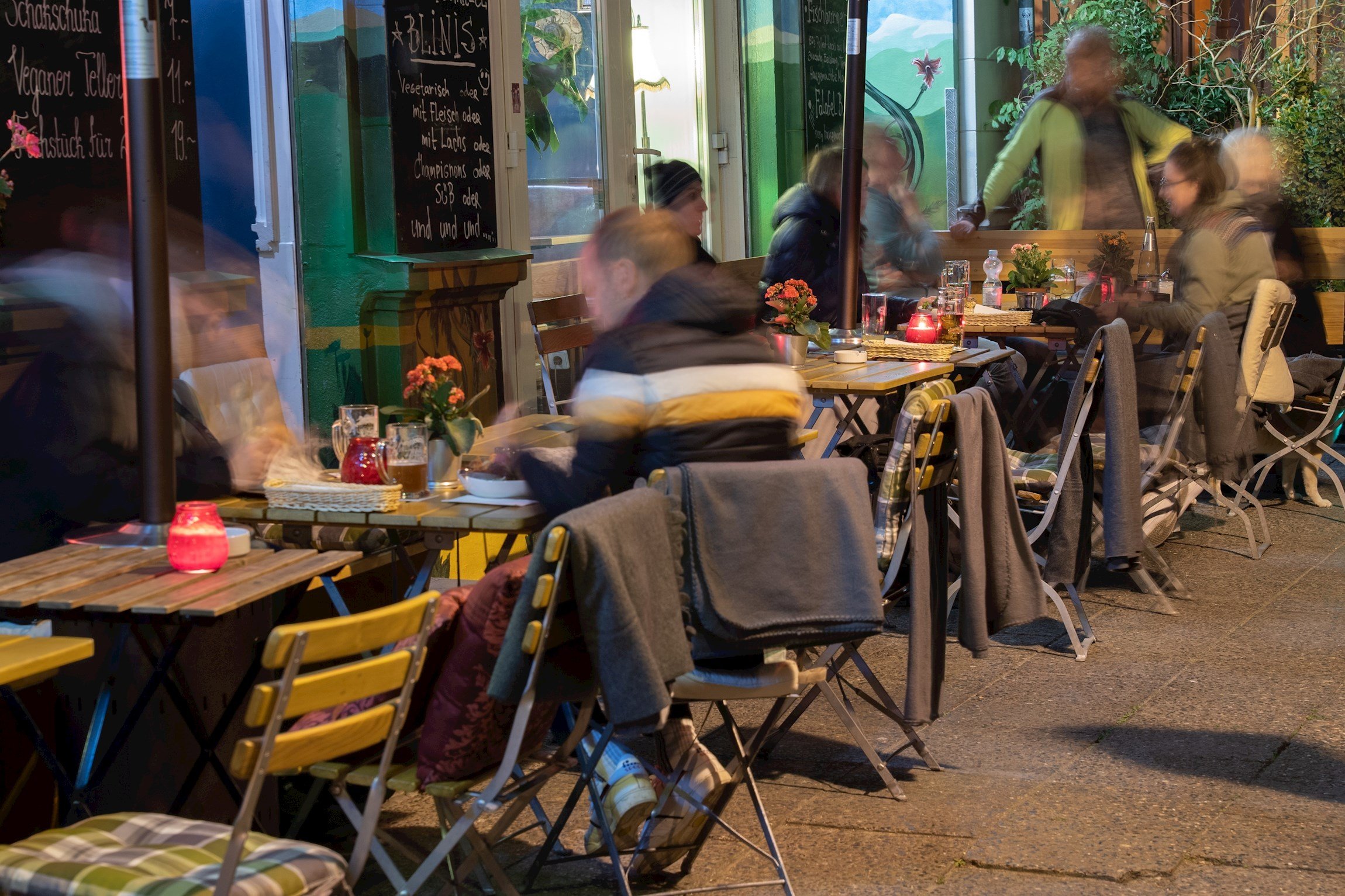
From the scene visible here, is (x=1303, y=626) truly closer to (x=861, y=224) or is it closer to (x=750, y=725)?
(x=750, y=725)

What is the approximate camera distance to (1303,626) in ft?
17.4

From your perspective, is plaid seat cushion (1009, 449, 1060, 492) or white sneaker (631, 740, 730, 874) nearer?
white sneaker (631, 740, 730, 874)

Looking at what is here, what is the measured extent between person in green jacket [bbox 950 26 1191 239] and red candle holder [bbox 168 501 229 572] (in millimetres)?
6317

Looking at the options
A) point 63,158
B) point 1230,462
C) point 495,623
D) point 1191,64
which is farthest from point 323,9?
point 1191,64

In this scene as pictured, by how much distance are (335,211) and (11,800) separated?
2862mm

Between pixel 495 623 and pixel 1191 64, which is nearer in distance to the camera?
pixel 495 623

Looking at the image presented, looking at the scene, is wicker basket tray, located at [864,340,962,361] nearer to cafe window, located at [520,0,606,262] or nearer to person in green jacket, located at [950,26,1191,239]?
cafe window, located at [520,0,606,262]

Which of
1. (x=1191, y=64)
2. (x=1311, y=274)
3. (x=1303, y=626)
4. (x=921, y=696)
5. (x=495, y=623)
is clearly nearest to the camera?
(x=495, y=623)

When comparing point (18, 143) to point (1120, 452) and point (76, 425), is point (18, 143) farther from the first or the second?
point (1120, 452)

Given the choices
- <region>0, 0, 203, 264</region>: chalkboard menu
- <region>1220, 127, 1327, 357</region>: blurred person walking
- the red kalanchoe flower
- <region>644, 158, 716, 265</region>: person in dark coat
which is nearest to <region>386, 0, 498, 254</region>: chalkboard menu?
<region>644, 158, 716, 265</region>: person in dark coat

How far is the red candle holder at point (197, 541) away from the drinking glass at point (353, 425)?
69 centimetres

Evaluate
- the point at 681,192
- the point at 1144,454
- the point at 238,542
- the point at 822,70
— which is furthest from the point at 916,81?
the point at 238,542

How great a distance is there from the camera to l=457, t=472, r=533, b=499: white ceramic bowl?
3.56 metres

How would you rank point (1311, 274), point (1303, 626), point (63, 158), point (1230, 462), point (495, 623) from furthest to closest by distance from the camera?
point (1311, 274), point (1230, 462), point (1303, 626), point (63, 158), point (495, 623)
